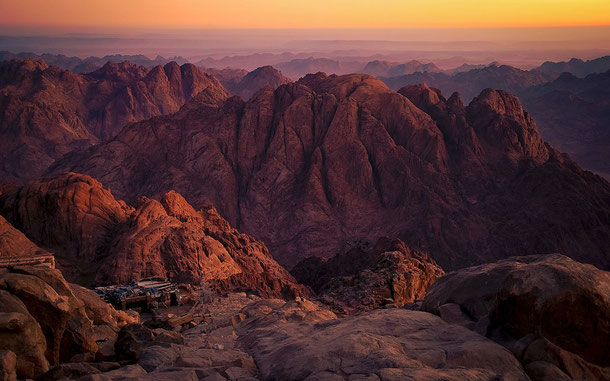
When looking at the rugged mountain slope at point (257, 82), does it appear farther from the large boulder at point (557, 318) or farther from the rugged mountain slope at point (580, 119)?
the large boulder at point (557, 318)

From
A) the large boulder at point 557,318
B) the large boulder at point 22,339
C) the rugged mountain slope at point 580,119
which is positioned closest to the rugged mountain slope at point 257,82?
the rugged mountain slope at point 580,119

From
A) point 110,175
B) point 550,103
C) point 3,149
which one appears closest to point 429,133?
point 110,175

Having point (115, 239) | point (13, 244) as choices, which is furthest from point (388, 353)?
point (115, 239)

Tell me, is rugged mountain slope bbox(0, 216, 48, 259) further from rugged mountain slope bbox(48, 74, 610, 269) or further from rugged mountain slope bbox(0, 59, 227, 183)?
rugged mountain slope bbox(0, 59, 227, 183)

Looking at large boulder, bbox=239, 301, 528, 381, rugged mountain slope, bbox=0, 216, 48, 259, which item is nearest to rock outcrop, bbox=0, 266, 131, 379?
large boulder, bbox=239, 301, 528, 381

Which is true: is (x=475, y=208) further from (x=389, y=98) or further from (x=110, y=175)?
(x=110, y=175)

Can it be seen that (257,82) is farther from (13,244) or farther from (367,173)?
(13,244)
